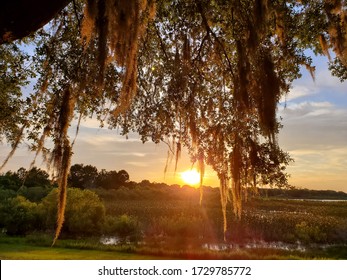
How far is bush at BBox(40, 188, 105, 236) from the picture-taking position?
109ft

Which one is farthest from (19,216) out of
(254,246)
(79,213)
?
(254,246)

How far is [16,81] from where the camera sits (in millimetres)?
11914

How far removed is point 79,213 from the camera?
33.5m

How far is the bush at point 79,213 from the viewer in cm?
3328

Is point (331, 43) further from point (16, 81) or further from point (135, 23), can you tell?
point (16, 81)

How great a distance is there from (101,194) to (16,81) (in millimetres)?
62759

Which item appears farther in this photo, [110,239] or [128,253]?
[110,239]

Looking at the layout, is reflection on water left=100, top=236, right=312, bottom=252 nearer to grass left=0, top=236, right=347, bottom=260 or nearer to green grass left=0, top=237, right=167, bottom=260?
grass left=0, top=236, right=347, bottom=260

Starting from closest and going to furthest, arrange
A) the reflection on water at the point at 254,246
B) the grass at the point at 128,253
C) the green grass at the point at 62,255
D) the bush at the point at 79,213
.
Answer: the green grass at the point at 62,255, the grass at the point at 128,253, the reflection on water at the point at 254,246, the bush at the point at 79,213

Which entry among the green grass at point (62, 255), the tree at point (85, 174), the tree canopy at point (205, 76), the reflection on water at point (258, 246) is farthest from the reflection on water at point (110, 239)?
the tree at point (85, 174)

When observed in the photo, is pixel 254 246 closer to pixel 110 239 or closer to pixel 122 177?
pixel 110 239

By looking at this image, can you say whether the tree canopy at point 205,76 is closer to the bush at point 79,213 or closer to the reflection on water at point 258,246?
the reflection on water at point 258,246

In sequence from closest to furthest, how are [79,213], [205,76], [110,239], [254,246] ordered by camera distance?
1. [205,76]
2. [254,246]
3. [110,239]
4. [79,213]

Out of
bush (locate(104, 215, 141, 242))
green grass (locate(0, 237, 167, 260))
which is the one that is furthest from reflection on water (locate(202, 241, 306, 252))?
bush (locate(104, 215, 141, 242))
